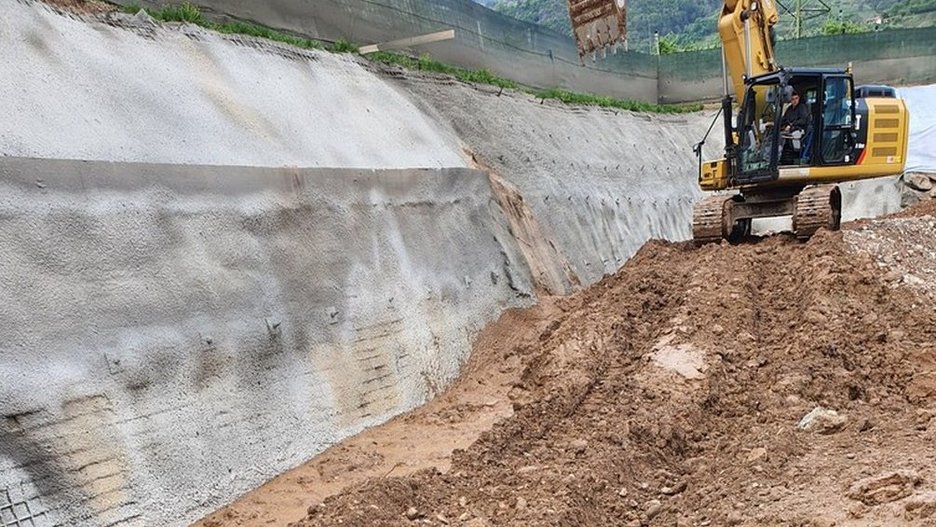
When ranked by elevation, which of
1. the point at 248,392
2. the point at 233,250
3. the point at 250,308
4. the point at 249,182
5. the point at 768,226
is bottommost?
the point at 768,226

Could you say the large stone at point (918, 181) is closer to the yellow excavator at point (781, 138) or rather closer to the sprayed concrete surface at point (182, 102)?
the yellow excavator at point (781, 138)

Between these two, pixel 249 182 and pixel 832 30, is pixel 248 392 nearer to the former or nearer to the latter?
pixel 249 182

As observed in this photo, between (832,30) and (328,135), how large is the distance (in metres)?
29.9

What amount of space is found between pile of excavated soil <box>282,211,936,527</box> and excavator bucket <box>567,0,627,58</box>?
20.3 ft

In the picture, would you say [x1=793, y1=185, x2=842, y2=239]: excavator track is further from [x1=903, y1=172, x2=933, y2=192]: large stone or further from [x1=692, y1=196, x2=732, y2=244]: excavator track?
[x1=903, y1=172, x2=933, y2=192]: large stone

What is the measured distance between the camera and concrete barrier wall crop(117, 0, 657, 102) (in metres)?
11.3

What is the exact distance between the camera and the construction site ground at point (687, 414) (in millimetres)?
4898

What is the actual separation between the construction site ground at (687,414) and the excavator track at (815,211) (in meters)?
0.56

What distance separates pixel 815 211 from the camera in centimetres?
1045

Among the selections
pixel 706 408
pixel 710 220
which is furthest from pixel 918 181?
pixel 706 408

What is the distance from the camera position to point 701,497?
16.5 feet

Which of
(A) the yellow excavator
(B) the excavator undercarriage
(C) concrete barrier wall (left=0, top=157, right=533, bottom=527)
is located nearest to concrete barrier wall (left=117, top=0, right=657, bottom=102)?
(C) concrete barrier wall (left=0, top=157, right=533, bottom=527)

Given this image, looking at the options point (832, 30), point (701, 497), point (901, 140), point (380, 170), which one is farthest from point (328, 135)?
point (832, 30)

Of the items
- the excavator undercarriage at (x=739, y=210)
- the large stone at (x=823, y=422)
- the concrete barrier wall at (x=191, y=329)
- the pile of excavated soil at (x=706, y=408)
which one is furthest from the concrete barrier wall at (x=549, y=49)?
the large stone at (x=823, y=422)
